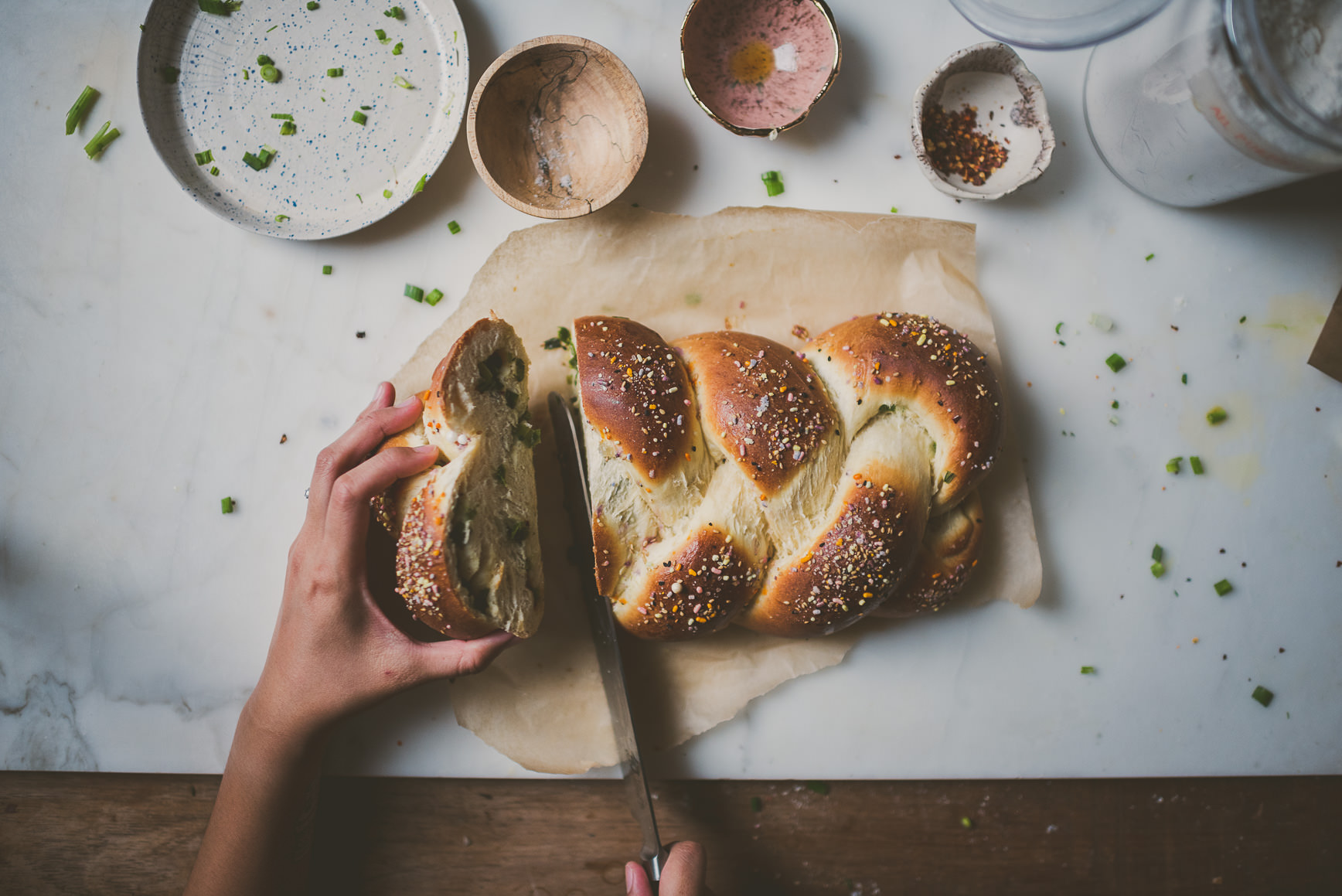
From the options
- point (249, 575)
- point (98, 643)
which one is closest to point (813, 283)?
point (249, 575)

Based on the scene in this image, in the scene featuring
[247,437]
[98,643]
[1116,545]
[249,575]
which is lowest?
[98,643]

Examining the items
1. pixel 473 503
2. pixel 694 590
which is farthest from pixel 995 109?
pixel 473 503

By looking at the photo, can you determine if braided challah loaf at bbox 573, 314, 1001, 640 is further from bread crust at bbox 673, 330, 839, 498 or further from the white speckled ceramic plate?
the white speckled ceramic plate

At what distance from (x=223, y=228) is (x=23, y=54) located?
0.70m

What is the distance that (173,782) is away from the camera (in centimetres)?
196

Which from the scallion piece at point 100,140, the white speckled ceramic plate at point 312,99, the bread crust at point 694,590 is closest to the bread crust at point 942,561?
the bread crust at point 694,590

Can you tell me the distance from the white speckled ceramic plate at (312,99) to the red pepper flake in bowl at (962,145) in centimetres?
126

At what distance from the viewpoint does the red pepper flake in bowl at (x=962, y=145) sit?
6.33 ft

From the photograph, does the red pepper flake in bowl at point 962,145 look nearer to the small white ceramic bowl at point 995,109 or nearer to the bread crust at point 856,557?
the small white ceramic bowl at point 995,109

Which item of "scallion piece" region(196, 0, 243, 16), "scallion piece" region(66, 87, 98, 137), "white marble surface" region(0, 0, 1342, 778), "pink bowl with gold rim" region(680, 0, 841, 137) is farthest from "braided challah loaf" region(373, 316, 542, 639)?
"scallion piece" region(66, 87, 98, 137)

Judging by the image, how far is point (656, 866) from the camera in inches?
69.2

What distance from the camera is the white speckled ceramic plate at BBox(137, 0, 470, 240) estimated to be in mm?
1905

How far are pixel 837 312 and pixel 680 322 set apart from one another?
0.43 m

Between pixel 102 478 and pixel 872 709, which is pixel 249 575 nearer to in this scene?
pixel 102 478
